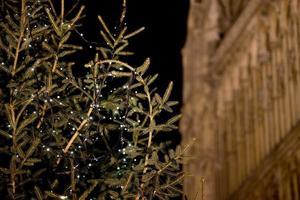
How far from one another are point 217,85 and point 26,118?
26.8 feet

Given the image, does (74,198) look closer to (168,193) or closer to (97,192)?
(97,192)

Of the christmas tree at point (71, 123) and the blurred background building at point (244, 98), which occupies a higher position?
the christmas tree at point (71, 123)

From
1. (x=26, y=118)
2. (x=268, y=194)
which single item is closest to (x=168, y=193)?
(x=26, y=118)

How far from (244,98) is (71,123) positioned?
22.1ft

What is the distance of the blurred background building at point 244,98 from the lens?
8.85 metres

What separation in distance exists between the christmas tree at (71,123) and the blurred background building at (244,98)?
2.58 meters

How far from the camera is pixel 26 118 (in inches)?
173

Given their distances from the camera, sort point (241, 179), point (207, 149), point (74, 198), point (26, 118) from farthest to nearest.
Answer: point (207, 149)
point (241, 179)
point (26, 118)
point (74, 198)

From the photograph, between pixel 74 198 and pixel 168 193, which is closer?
pixel 74 198

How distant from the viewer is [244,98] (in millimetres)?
10820

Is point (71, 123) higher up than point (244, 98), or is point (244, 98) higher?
point (71, 123)

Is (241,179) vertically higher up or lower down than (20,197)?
lower down

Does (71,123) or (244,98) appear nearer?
(71,123)

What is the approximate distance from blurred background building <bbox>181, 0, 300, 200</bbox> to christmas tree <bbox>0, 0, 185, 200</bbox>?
2.58 m
